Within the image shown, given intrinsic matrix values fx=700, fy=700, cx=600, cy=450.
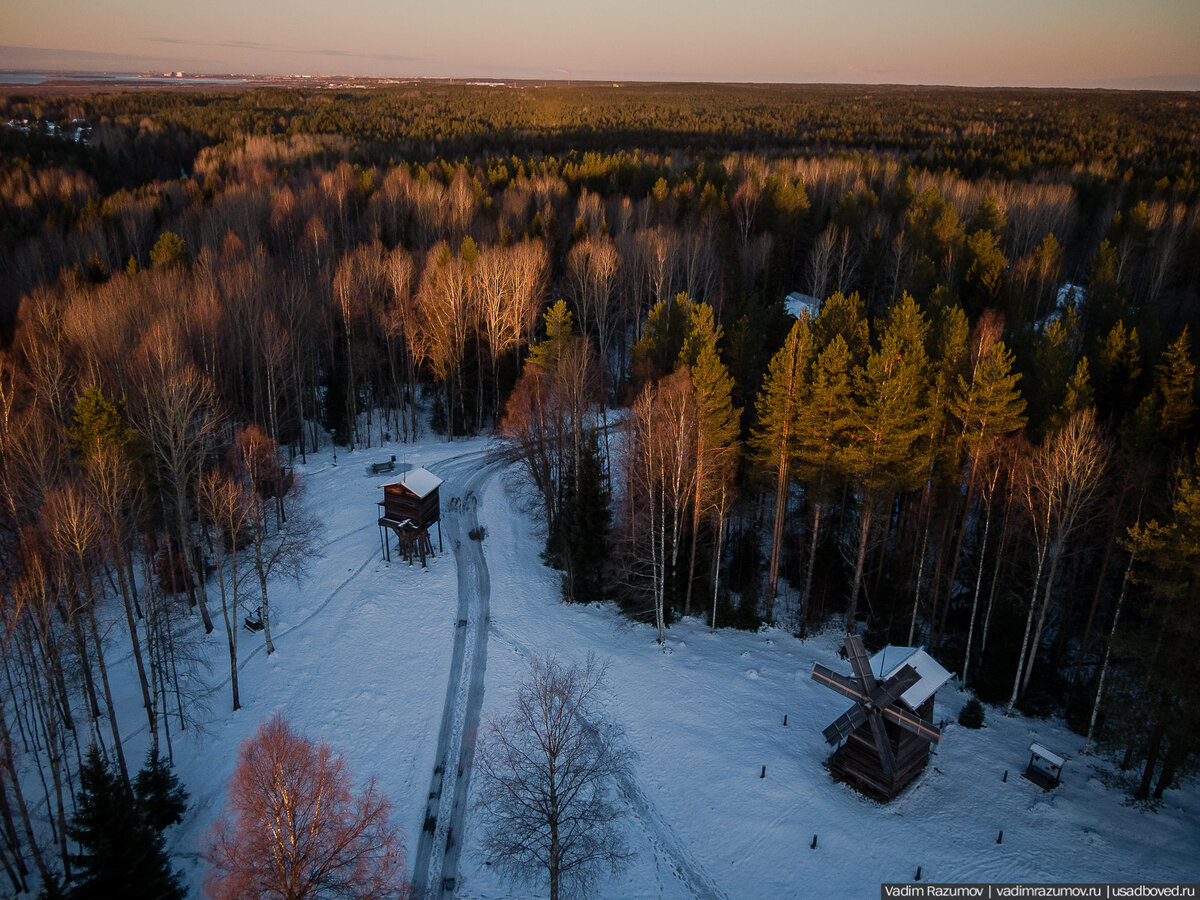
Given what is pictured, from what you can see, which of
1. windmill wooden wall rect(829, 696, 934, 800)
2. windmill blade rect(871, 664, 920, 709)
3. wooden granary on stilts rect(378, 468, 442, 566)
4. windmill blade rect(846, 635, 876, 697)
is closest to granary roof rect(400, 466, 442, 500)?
wooden granary on stilts rect(378, 468, 442, 566)

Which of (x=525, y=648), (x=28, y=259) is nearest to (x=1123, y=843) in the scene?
(x=525, y=648)

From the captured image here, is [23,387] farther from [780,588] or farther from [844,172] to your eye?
[844,172]

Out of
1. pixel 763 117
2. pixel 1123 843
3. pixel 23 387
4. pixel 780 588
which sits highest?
pixel 763 117

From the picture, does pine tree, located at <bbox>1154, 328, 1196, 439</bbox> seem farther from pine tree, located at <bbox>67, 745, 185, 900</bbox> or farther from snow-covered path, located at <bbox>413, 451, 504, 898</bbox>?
pine tree, located at <bbox>67, 745, 185, 900</bbox>

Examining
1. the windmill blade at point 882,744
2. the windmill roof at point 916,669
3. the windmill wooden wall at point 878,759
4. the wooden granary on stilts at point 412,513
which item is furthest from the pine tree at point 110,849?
the windmill roof at point 916,669

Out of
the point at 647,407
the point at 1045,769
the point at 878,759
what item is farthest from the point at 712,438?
the point at 1045,769

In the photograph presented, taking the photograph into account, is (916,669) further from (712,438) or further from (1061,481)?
(712,438)

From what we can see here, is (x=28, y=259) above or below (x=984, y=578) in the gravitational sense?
above

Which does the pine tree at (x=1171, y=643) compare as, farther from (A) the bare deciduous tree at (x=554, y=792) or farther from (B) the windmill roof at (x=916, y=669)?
(A) the bare deciduous tree at (x=554, y=792)
